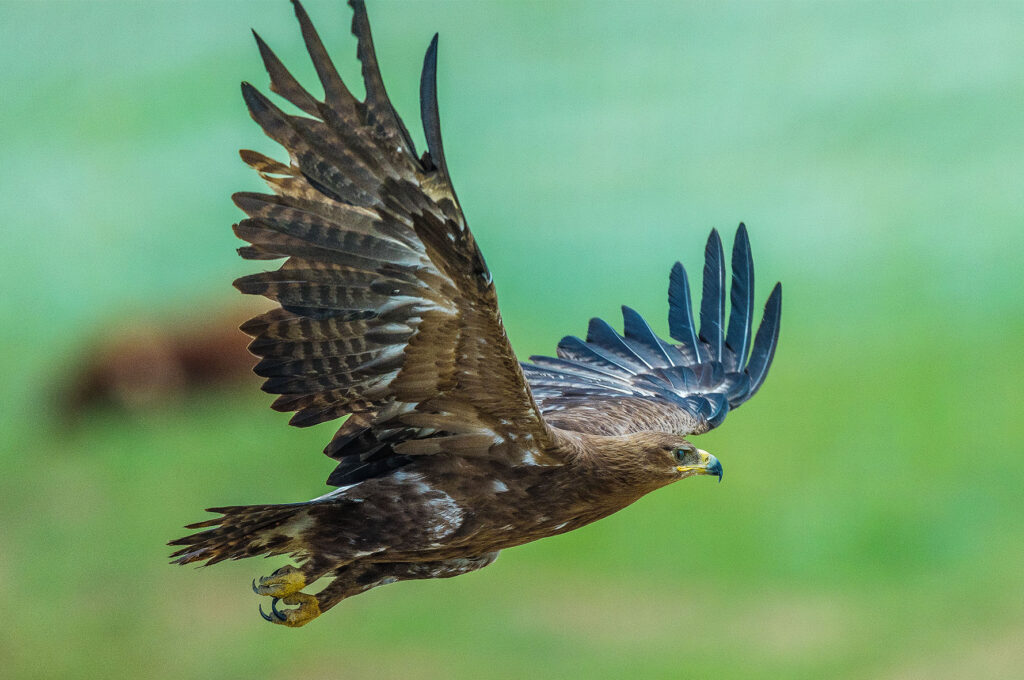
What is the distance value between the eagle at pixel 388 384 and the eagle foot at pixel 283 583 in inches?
0.5

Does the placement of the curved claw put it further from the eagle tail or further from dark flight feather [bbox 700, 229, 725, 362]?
dark flight feather [bbox 700, 229, 725, 362]

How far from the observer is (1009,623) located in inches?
724

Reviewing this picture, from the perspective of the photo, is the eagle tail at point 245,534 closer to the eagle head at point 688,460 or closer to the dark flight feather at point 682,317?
the eagle head at point 688,460

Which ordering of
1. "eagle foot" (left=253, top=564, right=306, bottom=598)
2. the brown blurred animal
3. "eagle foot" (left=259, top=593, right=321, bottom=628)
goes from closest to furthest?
"eagle foot" (left=253, top=564, right=306, bottom=598) → "eagle foot" (left=259, top=593, right=321, bottom=628) → the brown blurred animal

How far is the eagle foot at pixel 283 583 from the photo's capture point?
518 cm

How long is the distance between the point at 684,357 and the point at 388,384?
252cm

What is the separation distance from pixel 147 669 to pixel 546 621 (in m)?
4.63

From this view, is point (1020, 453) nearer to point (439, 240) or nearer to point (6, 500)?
point (6, 500)

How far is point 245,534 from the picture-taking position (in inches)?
190

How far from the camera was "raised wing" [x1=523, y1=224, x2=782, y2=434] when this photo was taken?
6.43 meters

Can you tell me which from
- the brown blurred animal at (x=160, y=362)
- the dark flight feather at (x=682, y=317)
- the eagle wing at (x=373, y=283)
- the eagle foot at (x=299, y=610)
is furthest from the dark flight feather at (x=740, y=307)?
the brown blurred animal at (x=160, y=362)

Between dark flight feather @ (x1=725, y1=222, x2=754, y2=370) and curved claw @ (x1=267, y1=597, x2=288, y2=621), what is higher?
dark flight feather @ (x1=725, y1=222, x2=754, y2=370)

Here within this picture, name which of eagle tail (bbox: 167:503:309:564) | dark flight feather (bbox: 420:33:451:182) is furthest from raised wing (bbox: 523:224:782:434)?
dark flight feather (bbox: 420:33:451:182)

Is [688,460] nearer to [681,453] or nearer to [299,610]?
[681,453]
